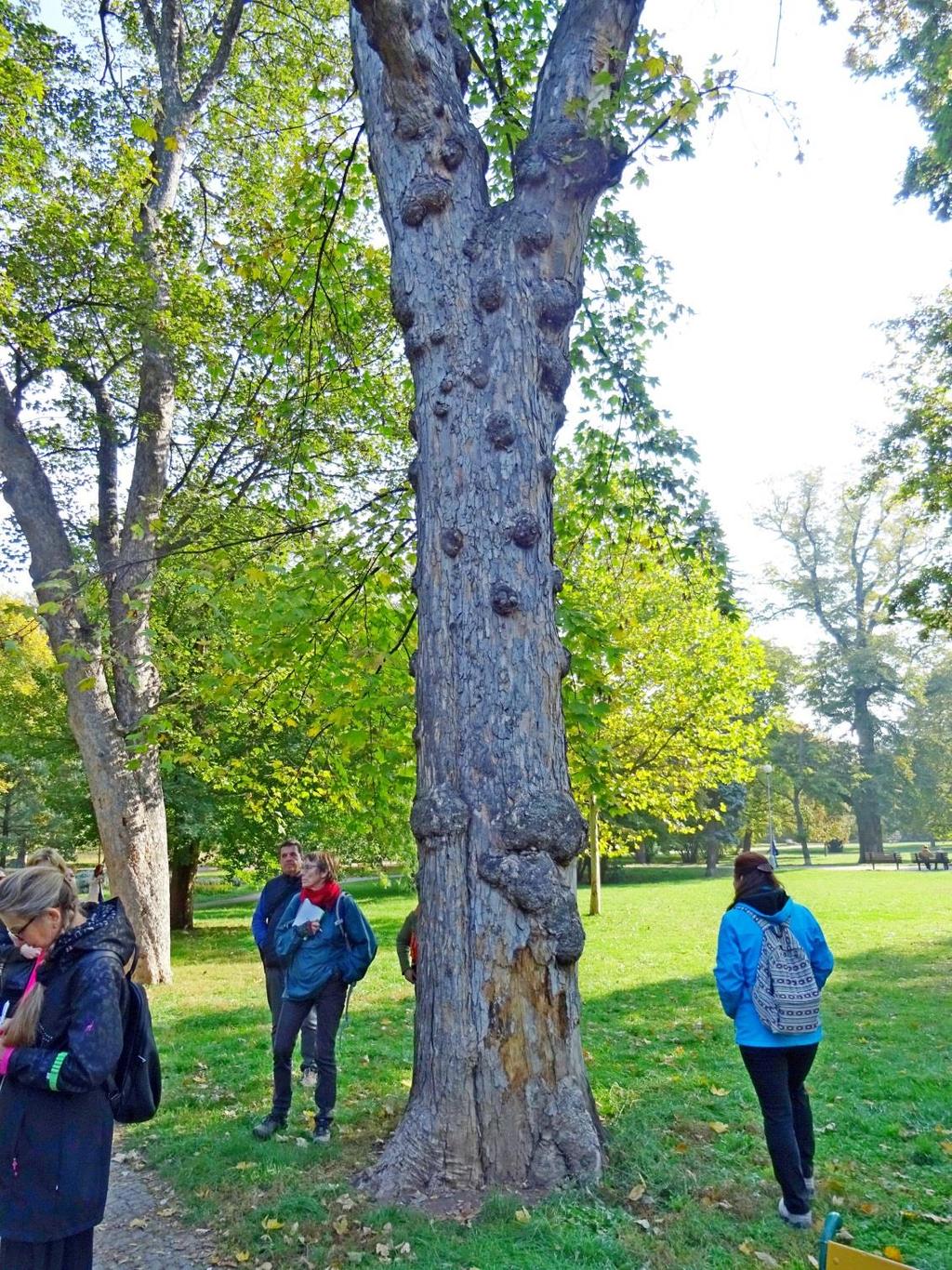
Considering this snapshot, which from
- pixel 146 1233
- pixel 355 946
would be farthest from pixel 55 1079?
pixel 355 946

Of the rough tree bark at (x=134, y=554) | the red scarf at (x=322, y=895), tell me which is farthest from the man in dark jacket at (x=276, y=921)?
the rough tree bark at (x=134, y=554)

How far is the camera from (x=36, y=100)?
1102cm

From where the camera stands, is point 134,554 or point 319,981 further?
point 134,554

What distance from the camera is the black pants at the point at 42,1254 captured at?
2.90 meters

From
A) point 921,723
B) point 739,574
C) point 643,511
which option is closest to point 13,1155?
point 643,511

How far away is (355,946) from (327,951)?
19 cm

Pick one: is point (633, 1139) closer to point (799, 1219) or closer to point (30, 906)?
point (799, 1219)

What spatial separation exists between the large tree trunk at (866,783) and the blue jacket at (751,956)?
4722cm

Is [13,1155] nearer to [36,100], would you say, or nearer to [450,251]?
[450,251]

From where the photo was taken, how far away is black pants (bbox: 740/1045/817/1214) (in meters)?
4.16

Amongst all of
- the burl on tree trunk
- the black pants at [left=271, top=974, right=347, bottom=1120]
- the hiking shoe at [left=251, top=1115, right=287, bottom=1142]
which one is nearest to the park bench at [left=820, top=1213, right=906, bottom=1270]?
the burl on tree trunk

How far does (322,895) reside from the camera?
6094mm

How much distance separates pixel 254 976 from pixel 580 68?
505 inches

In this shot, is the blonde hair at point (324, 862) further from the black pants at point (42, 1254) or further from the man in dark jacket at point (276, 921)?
the black pants at point (42, 1254)
